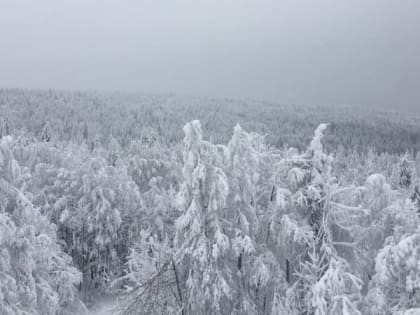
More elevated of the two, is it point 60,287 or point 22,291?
point 22,291

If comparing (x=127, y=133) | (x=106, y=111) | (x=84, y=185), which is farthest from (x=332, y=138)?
(x=84, y=185)

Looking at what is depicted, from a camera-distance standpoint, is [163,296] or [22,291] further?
[22,291]

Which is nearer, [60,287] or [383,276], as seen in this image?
[383,276]

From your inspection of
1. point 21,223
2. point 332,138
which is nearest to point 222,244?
point 21,223

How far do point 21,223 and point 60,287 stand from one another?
14.0ft

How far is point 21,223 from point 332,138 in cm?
11270

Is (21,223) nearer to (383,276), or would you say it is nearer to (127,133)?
(383,276)

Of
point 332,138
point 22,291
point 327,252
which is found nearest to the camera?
point 327,252

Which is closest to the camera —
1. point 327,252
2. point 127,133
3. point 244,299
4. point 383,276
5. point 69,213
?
point 383,276

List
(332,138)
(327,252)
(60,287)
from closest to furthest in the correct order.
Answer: (327,252), (60,287), (332,138)

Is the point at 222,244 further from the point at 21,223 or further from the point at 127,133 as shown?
the point at 127,133

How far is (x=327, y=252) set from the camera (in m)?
8.77

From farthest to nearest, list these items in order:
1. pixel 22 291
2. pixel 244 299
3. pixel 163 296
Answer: pixel 22 291 → pixel 163 296 → pixel 244 299

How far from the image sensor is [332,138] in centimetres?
11594
